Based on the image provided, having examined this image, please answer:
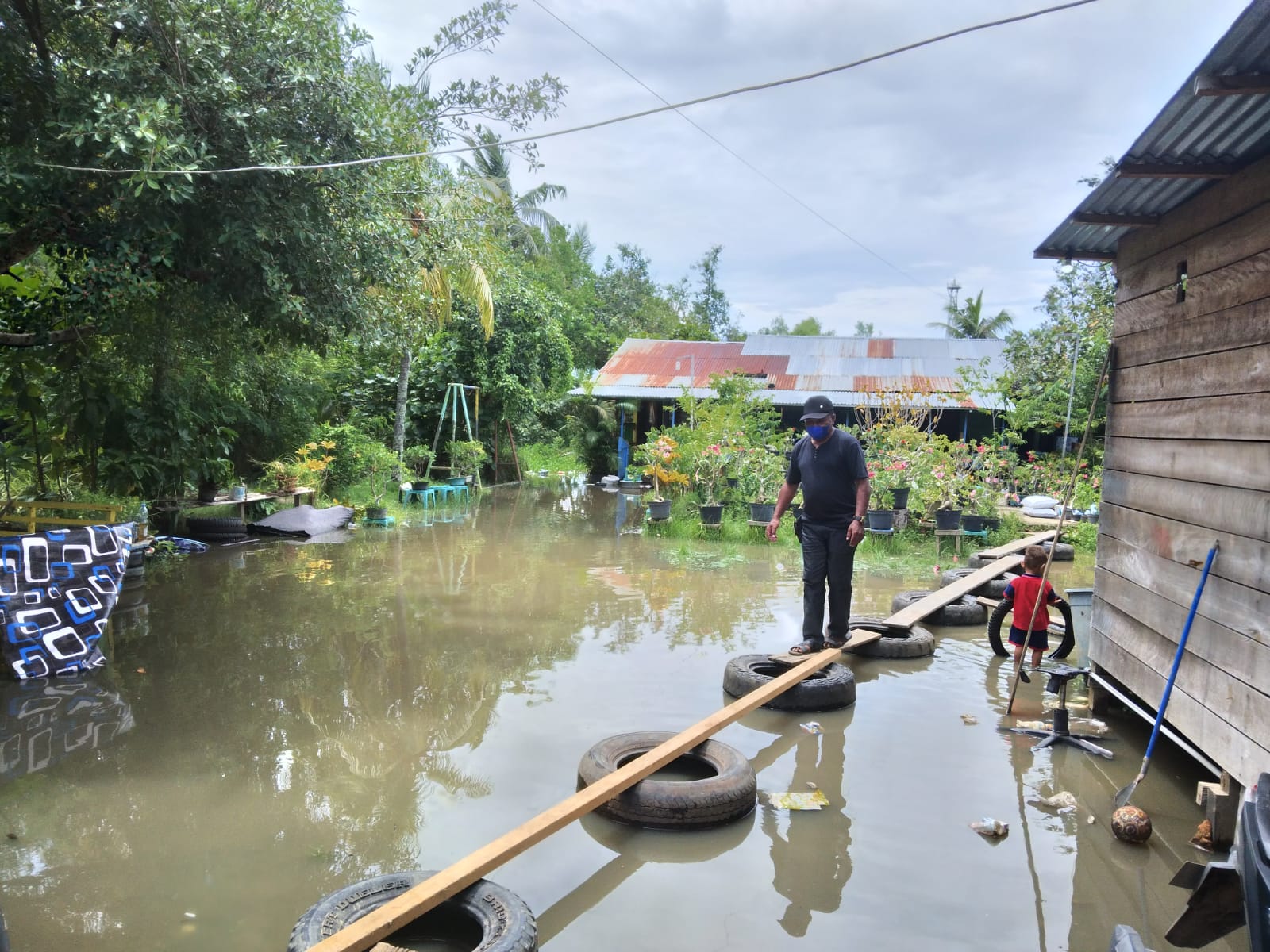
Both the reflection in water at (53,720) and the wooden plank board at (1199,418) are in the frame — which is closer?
the wooden plank board at (1199,418)

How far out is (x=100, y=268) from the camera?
6.09 meters

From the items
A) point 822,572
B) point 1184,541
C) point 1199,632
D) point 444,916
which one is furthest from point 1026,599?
point 444,916

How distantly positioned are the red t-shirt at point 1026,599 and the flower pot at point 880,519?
20.5 ft

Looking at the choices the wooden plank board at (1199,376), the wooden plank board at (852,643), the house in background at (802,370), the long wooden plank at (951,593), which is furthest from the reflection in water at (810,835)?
the house in background at (802,370)

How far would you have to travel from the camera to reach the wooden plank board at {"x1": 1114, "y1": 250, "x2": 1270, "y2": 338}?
3859 mm

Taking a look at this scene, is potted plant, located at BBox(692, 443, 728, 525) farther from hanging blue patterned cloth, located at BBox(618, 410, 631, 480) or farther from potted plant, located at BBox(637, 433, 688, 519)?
hanging blue patterned cloth, located at BBox(618, 410, 631, 480)

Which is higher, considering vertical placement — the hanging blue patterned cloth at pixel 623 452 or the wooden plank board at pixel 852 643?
the hanging blue patterned cloth at pixel 623 452

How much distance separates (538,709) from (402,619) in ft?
9.37

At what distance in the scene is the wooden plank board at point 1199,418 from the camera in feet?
12.6

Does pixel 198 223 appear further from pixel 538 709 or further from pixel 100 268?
pixel 538 709

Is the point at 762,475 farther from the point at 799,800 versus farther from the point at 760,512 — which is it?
the point at 799,800

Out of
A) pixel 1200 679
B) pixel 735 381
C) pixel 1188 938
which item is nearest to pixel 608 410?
pixel 735 381

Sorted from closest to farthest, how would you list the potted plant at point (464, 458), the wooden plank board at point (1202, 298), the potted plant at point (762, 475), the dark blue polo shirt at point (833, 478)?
the wooden plank board at point (1202, 298), the dark blue polo shirt at point (833, 478), the potted plant at point (762, 475), the potted plant at point (464, 458)

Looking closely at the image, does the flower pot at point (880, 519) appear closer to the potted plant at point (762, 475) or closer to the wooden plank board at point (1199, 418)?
the potted plant at point (762, 475)
